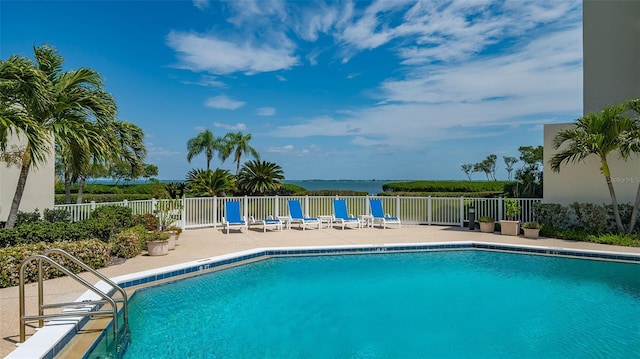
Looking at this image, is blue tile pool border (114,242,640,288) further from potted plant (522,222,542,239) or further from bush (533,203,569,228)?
bush (533,203,569,228)

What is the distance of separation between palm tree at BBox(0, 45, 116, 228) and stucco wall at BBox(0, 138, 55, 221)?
0.57 meters

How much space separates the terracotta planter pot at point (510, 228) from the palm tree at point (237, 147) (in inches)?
715

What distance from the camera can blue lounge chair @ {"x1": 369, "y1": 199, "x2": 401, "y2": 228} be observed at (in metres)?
13.1

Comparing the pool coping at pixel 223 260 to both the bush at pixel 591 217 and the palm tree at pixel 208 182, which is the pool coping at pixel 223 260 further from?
the palm tree at pixel 208 182

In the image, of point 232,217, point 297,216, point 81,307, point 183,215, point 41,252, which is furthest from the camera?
point 297,216

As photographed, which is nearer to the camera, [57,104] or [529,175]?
[57,104]

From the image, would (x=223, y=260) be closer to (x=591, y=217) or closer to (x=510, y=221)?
(x=510, y=221)

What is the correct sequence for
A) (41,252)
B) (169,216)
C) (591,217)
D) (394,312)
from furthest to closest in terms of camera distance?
(169,216), (591,217), (41,252), (394,312)

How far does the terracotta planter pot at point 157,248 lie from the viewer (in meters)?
8.21

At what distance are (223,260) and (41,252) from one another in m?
3.06

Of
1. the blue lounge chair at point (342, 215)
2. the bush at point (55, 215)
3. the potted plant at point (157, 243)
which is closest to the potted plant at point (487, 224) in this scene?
the blue lounge chair at point (342, 215)

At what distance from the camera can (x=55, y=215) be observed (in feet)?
29.5

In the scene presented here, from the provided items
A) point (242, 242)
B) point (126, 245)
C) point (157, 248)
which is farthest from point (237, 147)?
point (126, 245)

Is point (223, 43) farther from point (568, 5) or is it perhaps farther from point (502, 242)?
point (568, 5)
